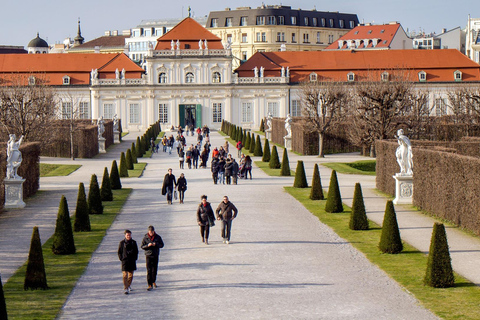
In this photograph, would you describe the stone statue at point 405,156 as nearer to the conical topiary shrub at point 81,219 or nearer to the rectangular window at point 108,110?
the conical topiary shrub at point 81,219

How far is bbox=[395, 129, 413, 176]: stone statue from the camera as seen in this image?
29375mm

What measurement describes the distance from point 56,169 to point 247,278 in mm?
28148

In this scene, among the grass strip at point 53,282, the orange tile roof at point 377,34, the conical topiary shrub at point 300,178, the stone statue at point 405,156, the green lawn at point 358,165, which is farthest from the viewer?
the orange tile roof at point 377,34

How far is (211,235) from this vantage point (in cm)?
2294

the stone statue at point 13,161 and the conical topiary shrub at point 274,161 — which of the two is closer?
the stone statue at point 13,161

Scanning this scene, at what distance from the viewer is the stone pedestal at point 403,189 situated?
29.1 meters

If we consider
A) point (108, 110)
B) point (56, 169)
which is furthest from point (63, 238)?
point (108, 110)

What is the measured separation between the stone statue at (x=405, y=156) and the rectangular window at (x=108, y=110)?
180ft

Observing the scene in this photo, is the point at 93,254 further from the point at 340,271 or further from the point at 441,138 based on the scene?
the point at 441,138

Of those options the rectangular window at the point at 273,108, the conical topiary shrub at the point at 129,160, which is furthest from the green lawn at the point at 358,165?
the rectangular window at the point at 273,108

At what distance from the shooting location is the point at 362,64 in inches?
3250

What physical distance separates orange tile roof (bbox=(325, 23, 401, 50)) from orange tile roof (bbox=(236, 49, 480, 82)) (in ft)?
94.8

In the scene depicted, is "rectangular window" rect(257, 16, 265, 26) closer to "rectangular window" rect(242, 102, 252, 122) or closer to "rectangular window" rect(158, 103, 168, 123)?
"rectangular window" rect(242, 102, 252, 122)

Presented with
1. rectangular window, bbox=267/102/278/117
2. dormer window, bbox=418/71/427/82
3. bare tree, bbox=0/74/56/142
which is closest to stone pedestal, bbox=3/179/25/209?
bare tree, bbox=0/74/56/142
